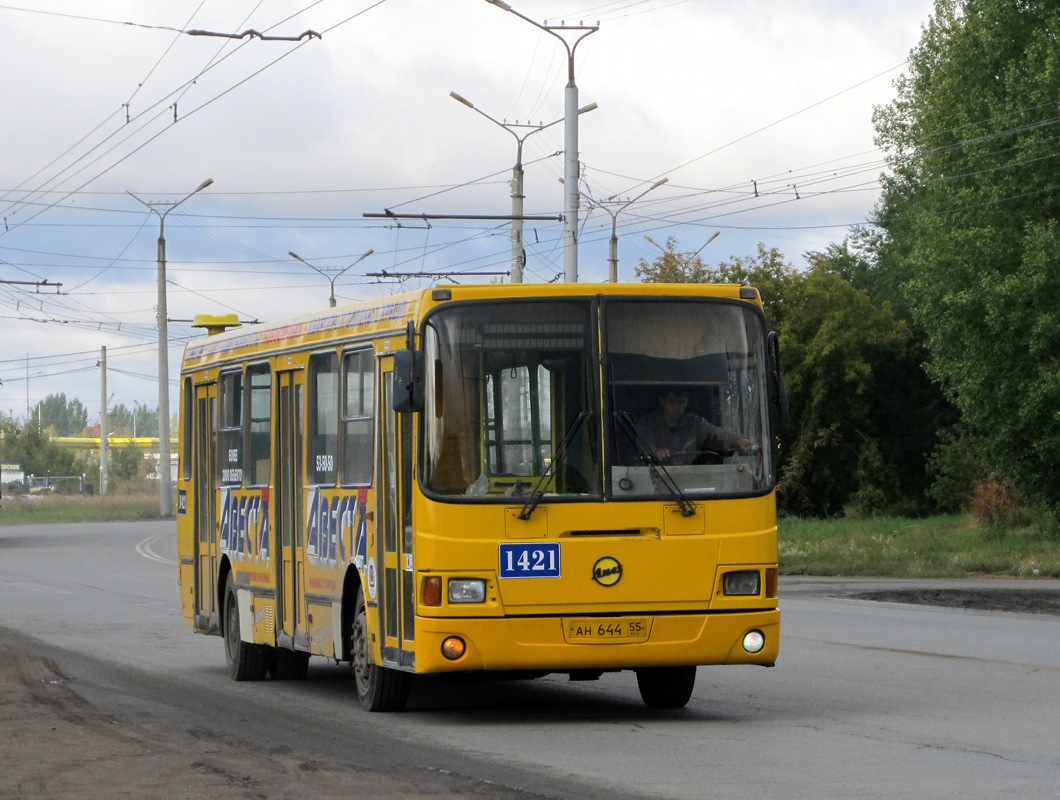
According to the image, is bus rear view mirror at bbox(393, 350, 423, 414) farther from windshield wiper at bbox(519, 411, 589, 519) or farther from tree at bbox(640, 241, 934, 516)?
tree at bbox(640, 241, 934, 516)

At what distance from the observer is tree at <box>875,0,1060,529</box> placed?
1527 inches

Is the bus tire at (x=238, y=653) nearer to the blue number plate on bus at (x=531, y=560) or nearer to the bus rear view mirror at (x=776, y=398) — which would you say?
the blue number plate on bus at (x=531, y=560)

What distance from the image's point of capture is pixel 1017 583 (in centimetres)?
3166

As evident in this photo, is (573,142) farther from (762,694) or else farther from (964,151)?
(762,694)

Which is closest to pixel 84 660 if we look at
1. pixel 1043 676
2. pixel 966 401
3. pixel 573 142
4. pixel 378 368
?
pixel 378 368

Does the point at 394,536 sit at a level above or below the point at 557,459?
below

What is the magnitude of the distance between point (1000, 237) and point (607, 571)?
30.0 meters

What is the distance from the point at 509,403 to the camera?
38.9ft

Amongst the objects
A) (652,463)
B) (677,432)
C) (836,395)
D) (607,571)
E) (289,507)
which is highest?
(836,395)

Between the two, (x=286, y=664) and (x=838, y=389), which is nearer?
(x=286, y=664)

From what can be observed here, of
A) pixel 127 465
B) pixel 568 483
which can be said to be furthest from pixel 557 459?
pixel 127 465

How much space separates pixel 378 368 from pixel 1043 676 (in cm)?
613

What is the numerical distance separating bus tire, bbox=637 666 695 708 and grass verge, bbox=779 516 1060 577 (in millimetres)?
22589

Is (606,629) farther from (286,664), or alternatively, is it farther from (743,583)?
(286,664)
